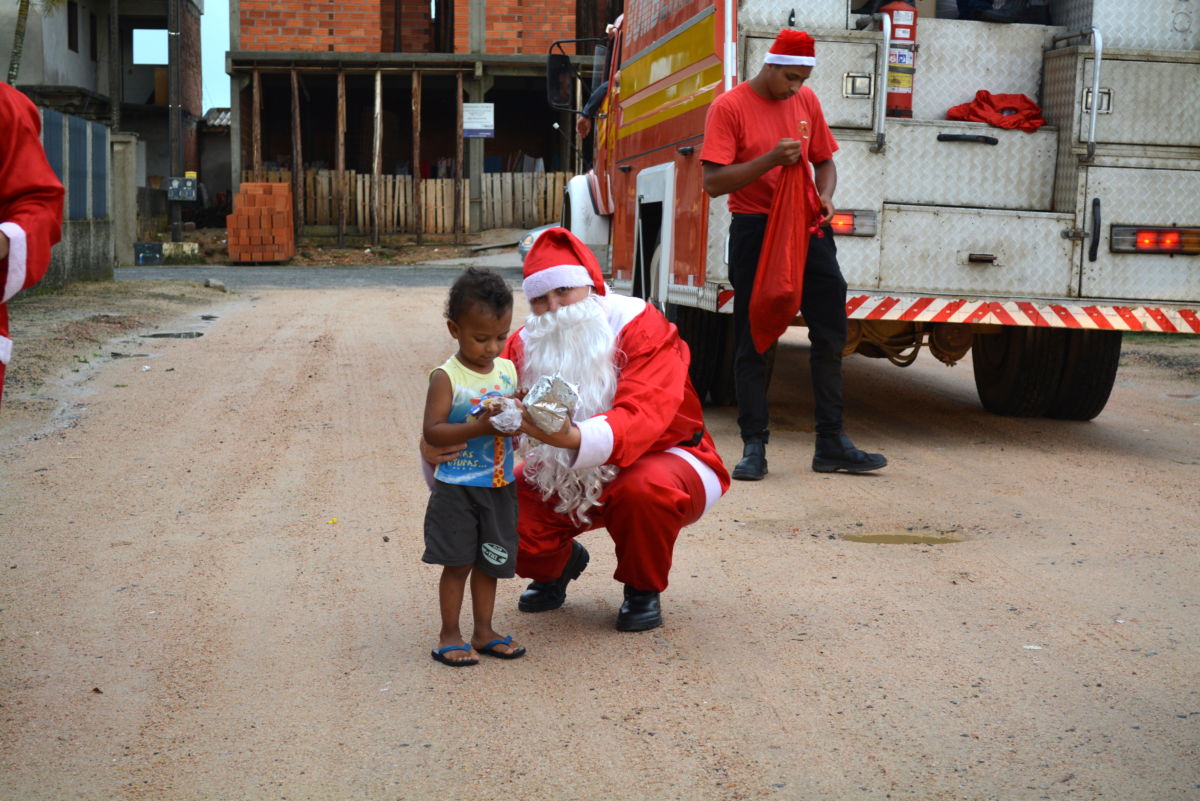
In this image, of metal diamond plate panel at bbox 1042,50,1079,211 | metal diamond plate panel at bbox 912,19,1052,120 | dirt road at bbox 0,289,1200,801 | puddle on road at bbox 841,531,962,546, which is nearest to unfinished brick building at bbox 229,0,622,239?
metal diamond plate panel at bbox 912,19,1052,120

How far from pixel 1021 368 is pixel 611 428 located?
5.41 m

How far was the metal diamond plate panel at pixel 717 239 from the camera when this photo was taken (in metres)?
7.39

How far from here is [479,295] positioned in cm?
363

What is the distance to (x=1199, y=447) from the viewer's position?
25.4 feet

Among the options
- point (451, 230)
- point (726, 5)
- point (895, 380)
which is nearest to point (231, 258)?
point (451, 230)

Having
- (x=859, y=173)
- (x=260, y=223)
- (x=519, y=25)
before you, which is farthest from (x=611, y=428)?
(x=519, y=25)

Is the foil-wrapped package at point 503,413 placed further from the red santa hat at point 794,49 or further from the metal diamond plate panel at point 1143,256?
the metal diamond plate panel at point 1143,256

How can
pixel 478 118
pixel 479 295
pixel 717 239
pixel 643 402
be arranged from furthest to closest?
pixel 478 118 → pixel 717 239 → pixel 643 402 → pixel 479 295

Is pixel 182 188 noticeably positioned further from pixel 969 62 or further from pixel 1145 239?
pixel 1145 239

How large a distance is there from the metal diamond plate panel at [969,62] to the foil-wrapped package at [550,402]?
4.70 meters

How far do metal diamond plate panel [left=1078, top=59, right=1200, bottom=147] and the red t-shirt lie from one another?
1865mm

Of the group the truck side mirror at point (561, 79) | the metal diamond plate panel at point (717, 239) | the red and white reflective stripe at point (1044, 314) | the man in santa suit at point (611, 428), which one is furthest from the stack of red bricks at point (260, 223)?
the man in santa suit at point (611, 428)

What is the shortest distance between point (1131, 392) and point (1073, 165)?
335 centimetres

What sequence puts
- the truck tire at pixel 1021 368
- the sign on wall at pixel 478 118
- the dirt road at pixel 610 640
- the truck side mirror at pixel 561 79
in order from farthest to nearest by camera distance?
1. the sign on wall at pixel 478 118
2. the truck side mirror at pixel 561 79
3. the truck tire at pixel 1021 368
4. the dirt road at pixel 610 640
